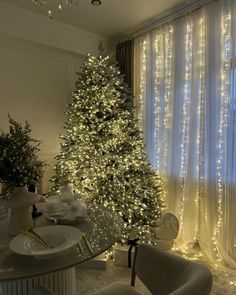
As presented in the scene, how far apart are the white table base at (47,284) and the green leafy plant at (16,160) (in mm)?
529

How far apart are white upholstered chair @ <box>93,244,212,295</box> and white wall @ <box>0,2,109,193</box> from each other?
225cm

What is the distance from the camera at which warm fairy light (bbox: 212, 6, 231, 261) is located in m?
2.58

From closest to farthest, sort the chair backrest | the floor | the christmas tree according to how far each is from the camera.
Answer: the chair backrest → the floor → the christmas tree

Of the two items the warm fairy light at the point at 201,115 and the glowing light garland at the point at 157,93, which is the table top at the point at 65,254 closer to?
the warm fairy light at the point at 201,115

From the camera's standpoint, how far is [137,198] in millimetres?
2766

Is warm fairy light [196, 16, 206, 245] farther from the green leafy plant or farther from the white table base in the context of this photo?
the green leafy plant

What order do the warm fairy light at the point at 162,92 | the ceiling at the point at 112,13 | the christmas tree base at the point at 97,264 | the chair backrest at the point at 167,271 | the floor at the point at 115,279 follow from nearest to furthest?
1. the chair backrest at the point at 167,271
2. the floor at the point at 115,279
3. the christmas tree base at the point at 97,264
4. the ceiling at the point at 112,13
5. the warm fairy light at the point at 162,92

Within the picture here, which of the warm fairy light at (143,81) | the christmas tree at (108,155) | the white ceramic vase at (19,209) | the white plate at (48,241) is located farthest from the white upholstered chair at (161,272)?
the warm fairy light at (143,81)

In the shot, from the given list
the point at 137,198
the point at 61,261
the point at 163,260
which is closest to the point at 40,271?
the point at 61,261

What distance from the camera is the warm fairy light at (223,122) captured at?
258 centimetres

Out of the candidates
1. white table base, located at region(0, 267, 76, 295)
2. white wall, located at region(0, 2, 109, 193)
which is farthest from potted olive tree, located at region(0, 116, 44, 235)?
white wall, located at region(0, 2, 109, 193)

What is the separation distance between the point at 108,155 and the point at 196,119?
109cm

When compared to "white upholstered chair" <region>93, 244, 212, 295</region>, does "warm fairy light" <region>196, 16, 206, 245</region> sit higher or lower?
higher

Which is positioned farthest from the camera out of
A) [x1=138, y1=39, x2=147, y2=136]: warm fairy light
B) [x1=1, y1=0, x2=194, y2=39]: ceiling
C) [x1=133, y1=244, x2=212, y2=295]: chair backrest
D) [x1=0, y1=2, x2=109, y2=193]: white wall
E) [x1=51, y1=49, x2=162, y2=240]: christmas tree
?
[x1=138, y1=39, x2=147, y2=136]: warm fairy light
